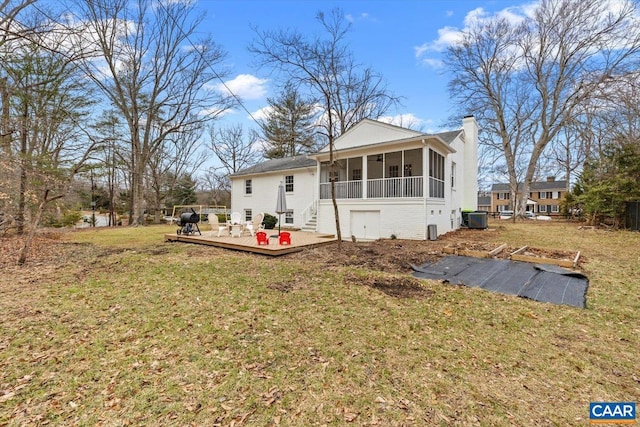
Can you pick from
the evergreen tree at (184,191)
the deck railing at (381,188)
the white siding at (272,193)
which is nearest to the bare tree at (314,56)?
the deck railing at (381,188)

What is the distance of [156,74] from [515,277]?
24455 mm

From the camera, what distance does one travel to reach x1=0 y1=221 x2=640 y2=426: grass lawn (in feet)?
7.43

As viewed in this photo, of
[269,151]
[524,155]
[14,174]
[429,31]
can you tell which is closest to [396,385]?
[14,174]

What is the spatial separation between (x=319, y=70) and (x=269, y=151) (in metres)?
20.0

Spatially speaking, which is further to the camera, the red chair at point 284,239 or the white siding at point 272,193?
the white siding at point 272,193

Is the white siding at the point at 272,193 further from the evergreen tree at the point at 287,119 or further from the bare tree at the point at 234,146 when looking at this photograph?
the bare tree at the point at 234,146

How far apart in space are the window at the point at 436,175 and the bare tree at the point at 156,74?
15.7 metres

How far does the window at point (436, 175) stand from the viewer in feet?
38.4

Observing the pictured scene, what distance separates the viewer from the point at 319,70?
9.46 m

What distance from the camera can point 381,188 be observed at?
12133 mm

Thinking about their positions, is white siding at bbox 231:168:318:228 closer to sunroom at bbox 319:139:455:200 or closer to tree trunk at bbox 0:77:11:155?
sunroom at bbox 319:139:455:200

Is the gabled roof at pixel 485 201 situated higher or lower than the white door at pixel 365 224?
higher

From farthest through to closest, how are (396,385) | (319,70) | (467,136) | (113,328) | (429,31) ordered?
(467,136)
(429,31)
(319,70)
(113,328)
(396,385)

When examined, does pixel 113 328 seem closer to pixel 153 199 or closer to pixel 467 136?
pixel 467 136
